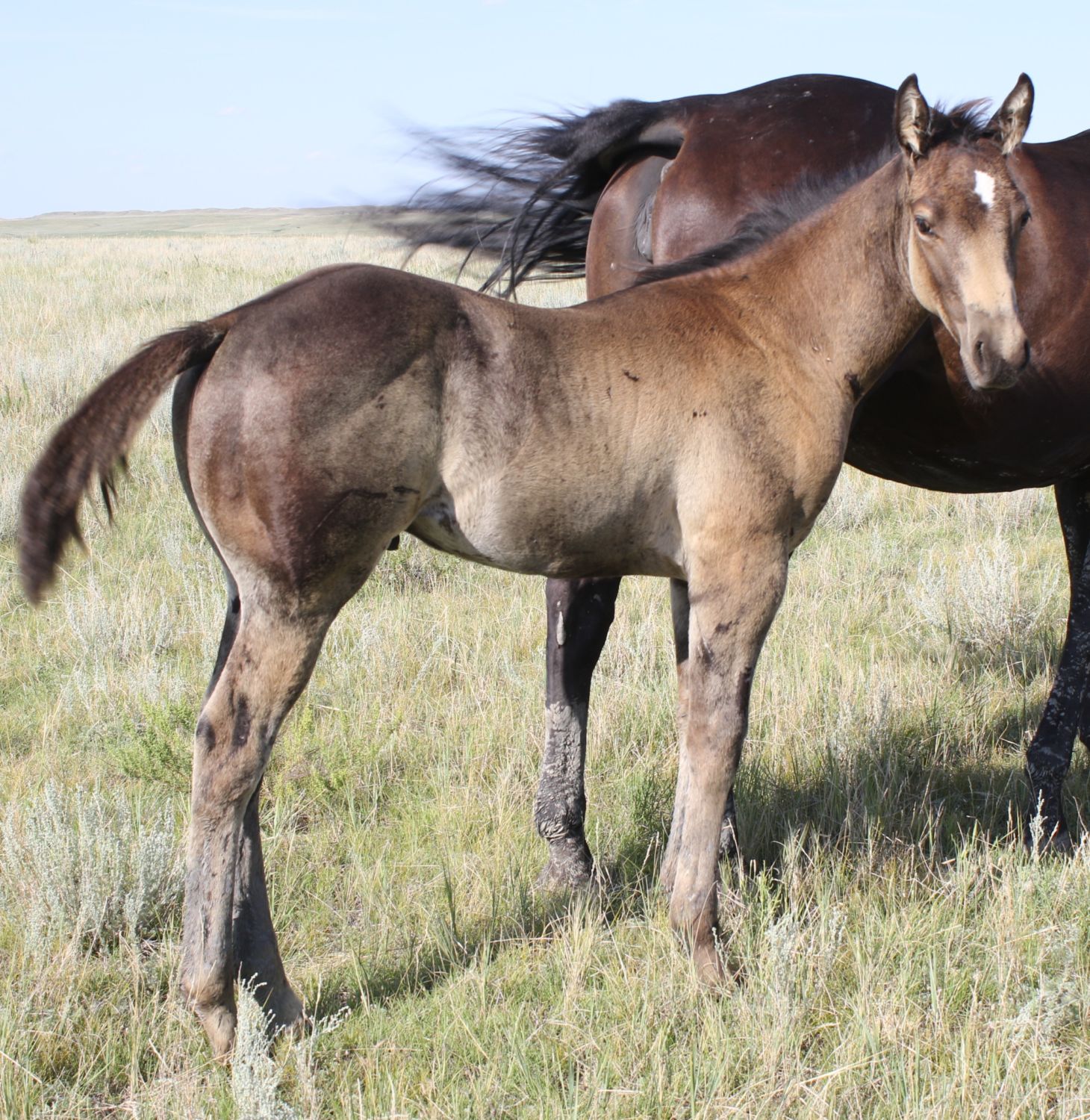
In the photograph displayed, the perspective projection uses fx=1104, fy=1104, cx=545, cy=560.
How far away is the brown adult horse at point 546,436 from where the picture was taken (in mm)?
2217

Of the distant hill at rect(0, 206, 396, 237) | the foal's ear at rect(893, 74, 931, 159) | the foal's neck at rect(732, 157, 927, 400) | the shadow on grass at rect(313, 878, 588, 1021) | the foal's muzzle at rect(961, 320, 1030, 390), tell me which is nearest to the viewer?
the foal's muzzle at rect(961, 320, 1030, 390)

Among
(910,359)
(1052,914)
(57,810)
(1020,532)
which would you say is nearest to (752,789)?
(1052,914)

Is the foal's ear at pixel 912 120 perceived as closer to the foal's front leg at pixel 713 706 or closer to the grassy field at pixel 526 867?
the foal's front leg at pixel 713 706

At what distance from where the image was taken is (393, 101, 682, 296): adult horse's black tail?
3.78 meters

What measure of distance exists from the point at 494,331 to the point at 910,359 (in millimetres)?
1490

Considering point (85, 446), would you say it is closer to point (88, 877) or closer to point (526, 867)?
point (88, 877)

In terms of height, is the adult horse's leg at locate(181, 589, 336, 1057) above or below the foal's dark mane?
below

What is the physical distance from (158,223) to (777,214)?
10136 centimetres

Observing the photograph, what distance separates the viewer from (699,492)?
2.57 meters

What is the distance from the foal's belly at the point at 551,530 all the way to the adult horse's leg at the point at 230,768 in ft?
1.10

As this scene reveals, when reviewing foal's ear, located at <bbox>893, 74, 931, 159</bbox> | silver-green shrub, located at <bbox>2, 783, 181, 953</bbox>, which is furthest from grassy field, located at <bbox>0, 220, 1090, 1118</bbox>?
foal's ear, located at <bbox>893, 74, 931, 159</bbox>

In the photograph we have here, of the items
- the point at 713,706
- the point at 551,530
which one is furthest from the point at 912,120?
the point at 713,706

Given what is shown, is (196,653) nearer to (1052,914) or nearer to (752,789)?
(752,789)

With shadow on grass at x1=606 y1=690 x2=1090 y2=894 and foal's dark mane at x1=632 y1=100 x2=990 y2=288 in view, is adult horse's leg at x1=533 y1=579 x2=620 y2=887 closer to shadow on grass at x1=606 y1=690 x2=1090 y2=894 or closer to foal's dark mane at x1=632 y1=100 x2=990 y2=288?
shadow on grass at x1=606 y1=690 x2=1090 y2=894
